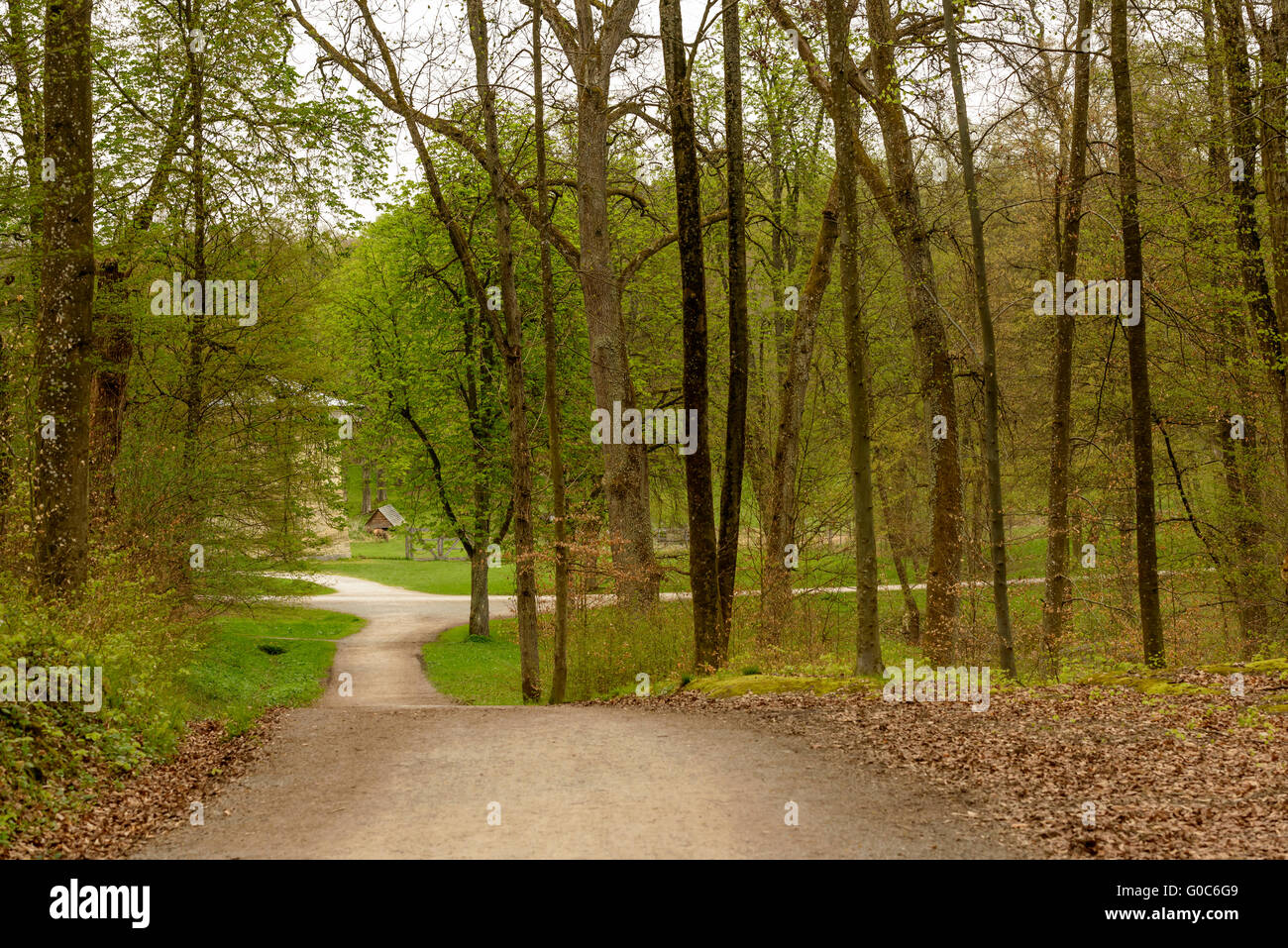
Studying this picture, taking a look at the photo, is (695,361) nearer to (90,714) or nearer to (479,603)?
(90,714)

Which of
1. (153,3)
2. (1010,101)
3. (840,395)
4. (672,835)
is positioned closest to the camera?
(672,835)

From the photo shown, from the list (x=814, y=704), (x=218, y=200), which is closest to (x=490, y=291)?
(x=218, y=200)

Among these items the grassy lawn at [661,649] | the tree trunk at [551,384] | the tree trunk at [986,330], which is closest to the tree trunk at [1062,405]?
the grassy lawn at [661,649]

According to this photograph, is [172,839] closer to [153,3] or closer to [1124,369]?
[153,3]

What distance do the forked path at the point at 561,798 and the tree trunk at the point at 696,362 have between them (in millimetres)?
2932

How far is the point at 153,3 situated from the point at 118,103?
2.37 m

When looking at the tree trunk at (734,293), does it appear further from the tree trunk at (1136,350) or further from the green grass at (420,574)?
the green grass at (420,574)

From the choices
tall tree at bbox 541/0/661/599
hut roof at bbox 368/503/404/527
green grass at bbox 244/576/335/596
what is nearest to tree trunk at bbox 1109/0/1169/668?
tall tree at bbox 541/0/661/599

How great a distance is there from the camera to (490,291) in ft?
62.2

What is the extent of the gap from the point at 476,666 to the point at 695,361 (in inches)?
517

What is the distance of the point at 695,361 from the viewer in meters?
14.2

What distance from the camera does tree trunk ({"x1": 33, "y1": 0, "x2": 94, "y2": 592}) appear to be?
35.8 feet

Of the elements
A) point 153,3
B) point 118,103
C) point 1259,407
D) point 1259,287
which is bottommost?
point 1259,407

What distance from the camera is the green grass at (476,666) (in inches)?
829
